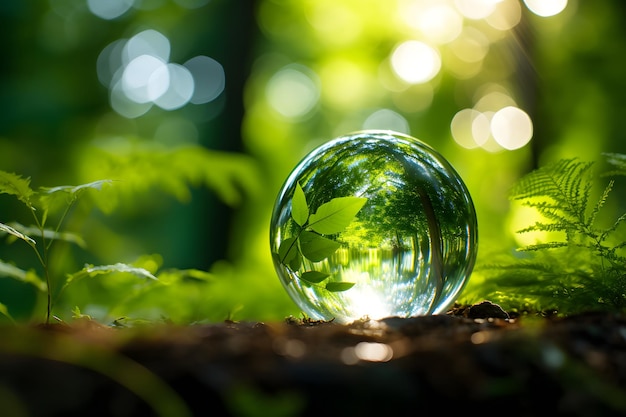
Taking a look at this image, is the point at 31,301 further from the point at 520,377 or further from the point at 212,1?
the point at 520,377

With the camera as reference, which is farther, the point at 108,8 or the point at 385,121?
the point at 385,121

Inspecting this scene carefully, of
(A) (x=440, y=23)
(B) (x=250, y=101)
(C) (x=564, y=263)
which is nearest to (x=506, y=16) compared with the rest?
(A) (x=440, y=23)

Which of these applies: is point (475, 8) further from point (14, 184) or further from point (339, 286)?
point (14, 184)

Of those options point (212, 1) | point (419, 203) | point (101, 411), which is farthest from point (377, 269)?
point (212, 1)

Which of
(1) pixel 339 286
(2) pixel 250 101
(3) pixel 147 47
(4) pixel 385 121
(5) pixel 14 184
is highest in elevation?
(3) pixel 147 47

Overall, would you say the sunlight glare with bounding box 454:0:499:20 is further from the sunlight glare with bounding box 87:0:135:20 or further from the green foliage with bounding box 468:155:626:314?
the green foliage with bounding box 468:155:626:314

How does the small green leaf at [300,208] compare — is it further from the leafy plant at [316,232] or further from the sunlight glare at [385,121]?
the sunlight glare at [385,121]

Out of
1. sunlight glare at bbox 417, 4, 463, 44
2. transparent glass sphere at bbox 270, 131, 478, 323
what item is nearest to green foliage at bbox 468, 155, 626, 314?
transparent glass sphere at bbox 270, 131, 478, 323
